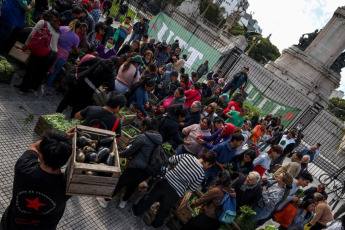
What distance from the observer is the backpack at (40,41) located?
504 cm

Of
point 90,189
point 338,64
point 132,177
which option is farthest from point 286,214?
point 338,64

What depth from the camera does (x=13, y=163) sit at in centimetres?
408

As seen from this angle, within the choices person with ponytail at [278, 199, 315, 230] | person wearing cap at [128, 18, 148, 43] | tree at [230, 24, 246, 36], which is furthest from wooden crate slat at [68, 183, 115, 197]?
tree at [230, 24, 246, 36]

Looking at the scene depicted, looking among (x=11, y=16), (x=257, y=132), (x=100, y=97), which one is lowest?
(x=100, y=97)

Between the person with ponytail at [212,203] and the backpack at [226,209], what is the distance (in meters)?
0.06

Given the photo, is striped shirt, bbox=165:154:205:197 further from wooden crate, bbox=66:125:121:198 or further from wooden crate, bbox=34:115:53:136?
wooden crate, bbox=34:115:53:136

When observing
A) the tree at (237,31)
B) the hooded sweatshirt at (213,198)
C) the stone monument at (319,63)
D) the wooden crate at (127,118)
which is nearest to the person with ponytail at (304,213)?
the hooded sweatshirt at (213,198)

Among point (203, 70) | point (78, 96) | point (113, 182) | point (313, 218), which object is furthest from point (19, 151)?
point (203, 70)

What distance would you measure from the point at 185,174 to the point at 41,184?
2.46 meters

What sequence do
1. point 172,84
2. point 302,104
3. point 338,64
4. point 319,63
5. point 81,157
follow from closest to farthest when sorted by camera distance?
point 81,157 < point 172,84 < point 302,104 < point 319,63 < point 338,64

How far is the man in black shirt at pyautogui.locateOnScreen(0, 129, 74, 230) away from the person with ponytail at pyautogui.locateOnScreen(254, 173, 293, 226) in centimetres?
396

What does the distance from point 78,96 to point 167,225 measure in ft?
11.1

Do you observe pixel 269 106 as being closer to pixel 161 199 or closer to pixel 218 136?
pixel 218 136

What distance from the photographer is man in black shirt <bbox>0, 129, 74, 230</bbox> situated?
7.02 ft
